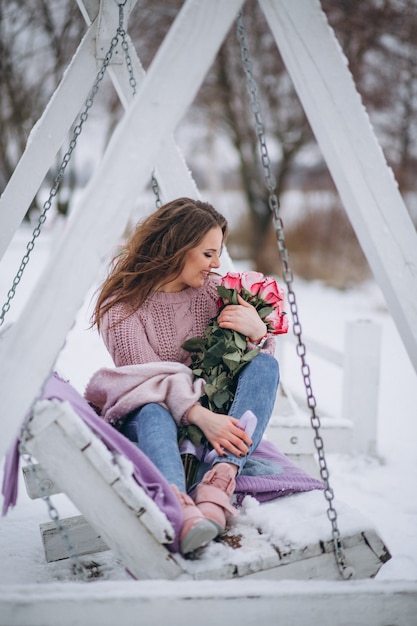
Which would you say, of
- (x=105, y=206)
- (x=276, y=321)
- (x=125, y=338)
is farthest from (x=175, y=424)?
(x=105, y=206)

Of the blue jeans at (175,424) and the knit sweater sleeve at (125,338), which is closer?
the blue jeans at (175,424)

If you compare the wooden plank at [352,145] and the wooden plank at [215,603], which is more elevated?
the wooden plank at [352,145]

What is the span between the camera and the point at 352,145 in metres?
1.75

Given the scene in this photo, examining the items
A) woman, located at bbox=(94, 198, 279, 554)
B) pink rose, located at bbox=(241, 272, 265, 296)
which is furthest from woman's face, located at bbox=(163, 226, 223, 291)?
pink rose, located at bbox=(241, 272, 265, 296)

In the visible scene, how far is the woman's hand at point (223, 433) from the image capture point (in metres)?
1.98

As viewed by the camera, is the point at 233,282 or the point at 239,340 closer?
the point at 239,340

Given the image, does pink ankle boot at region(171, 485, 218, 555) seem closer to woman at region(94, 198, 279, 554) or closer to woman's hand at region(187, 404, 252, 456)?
woman at region(94, 198, 279, 554)

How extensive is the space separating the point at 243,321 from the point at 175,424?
1.52 ft

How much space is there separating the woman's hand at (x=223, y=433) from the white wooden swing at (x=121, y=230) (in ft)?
0.93

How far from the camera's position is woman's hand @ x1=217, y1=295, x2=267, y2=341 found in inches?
89.8

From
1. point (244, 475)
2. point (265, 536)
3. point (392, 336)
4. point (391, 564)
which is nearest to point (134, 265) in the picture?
point (244, 475)

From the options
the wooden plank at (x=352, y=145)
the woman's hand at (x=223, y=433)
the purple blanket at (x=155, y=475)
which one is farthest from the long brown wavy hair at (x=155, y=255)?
the wooden plank at (x=352, y=145)

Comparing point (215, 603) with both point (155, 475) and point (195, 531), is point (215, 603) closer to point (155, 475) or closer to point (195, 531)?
point (195, 531)

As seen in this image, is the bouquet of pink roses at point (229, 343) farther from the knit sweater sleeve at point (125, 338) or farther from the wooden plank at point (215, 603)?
the wooden plank at point (215, 603)
